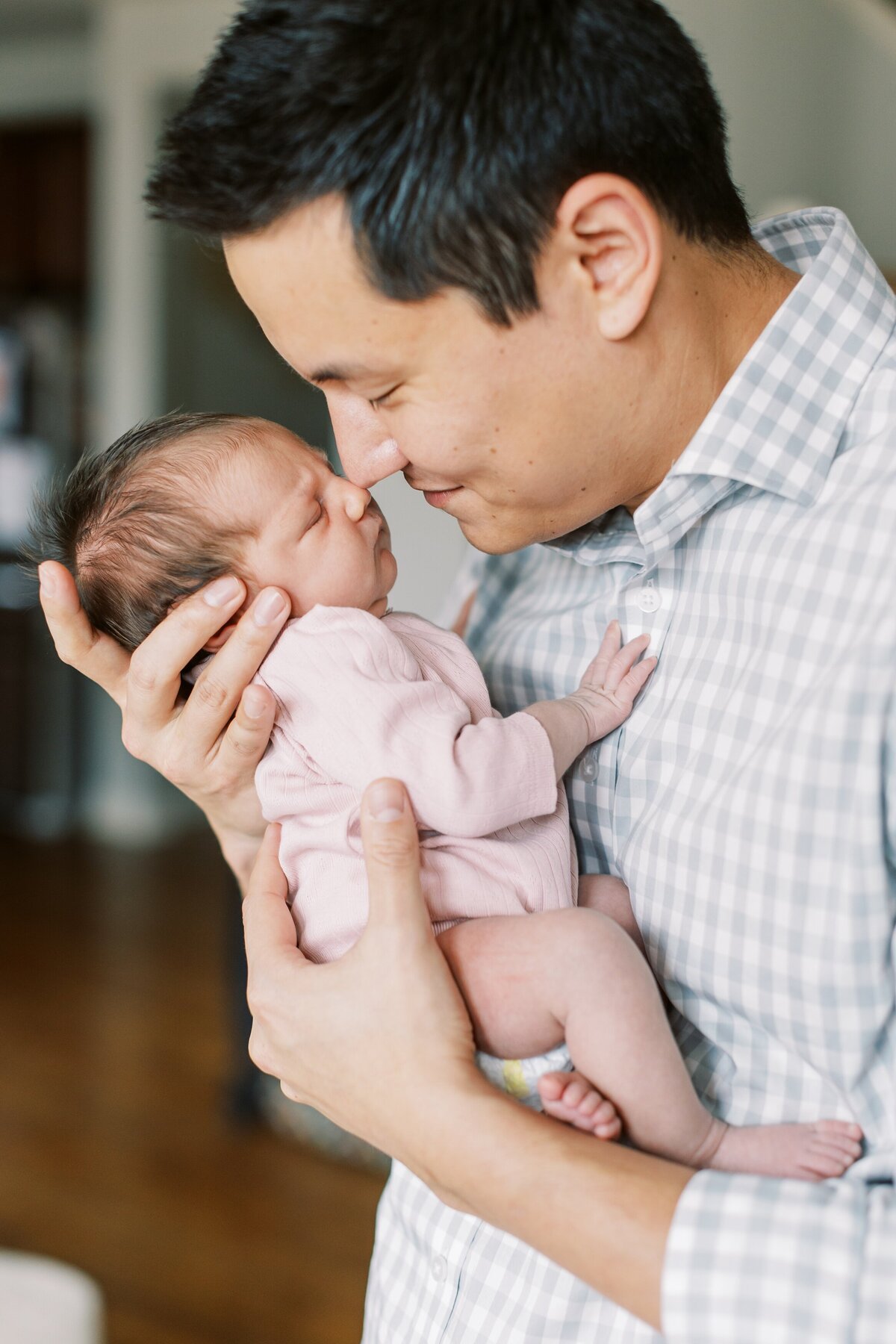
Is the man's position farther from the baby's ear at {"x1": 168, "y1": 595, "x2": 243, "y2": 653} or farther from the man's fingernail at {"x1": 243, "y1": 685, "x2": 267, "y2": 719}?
the baby's ear at {"x1": 168, "y1": 595, "x2": 243, "y2": 653}

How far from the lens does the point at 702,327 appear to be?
0.96 metres

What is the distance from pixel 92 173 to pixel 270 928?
5.42 meters

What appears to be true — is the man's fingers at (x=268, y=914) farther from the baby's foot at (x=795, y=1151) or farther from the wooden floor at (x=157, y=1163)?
the wooden floor at (x=157, y=1163)

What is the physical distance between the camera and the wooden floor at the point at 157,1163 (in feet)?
7.82

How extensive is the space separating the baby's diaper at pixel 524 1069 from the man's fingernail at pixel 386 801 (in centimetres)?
21

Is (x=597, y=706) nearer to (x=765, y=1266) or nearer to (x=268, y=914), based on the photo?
(x=268, y=914)

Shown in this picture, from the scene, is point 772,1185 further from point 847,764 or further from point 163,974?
point 163,974

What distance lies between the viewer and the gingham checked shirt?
0.75 metres

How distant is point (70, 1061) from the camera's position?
327cm

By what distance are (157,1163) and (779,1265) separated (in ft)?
7.82

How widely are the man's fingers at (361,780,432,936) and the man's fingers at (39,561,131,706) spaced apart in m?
0.34

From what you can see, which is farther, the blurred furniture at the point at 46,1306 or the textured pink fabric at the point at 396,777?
the blurred furniture at the point at 46,1306

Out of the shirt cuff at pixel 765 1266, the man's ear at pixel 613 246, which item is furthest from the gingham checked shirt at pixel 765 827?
the man's ear at pixel 613 246

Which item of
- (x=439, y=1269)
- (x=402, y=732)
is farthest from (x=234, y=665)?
(x=439, y=1269)
